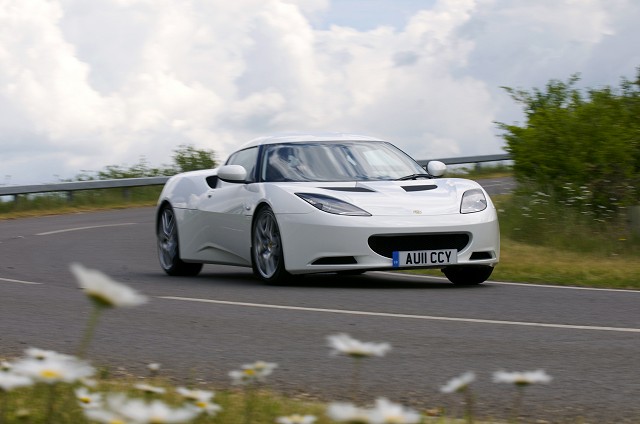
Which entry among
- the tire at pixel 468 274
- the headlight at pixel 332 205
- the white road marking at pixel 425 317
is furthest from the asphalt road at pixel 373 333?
the headlight at pixel 332 205

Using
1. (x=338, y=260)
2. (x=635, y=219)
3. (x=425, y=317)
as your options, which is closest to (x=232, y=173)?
(x=338, y=260)

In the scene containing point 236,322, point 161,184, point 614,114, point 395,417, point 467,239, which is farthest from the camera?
point 161,184

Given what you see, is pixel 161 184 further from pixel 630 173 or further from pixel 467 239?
pixel 467 239

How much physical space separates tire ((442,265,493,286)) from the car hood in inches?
30.3

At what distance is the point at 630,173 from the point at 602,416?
12729mm

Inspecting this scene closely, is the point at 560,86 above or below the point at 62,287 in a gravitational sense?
above

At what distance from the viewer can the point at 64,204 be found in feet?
92.6

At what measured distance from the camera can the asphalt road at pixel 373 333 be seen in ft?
18.7

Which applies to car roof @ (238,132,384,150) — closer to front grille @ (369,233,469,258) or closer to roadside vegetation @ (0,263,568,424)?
front grille @ (369,233,469,258)

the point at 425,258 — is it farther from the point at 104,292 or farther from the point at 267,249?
the point at 104,292

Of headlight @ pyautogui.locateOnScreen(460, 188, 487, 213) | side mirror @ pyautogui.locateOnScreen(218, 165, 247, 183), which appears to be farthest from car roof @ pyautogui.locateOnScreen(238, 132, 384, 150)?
headlight @ pyautogui.locateOnScreen(460, 188, 487, 213)

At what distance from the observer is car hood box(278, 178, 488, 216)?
34.3 ft

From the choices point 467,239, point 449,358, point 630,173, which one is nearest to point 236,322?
point 449,358

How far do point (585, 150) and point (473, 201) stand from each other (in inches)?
291
